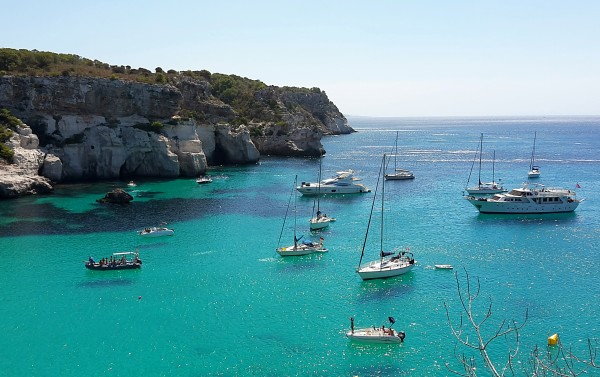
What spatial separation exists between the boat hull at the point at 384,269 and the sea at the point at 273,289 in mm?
551

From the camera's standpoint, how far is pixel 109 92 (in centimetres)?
9575

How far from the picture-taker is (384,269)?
43.9 meters

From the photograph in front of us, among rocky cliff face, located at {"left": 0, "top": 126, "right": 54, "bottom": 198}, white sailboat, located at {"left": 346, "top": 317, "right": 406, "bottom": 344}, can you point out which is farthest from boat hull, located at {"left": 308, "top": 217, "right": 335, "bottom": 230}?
rocky cliff face, located at {"left": 0, "top": 126, "right": 54, "bottom": 198}

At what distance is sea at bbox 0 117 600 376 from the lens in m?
31.0

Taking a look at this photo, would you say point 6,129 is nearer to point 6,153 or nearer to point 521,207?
Answer: point 6,153

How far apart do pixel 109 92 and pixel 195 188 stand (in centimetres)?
2563

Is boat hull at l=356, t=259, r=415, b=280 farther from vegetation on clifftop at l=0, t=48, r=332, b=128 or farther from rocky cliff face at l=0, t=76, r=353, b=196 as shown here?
vegetation on clifftop at l=0, t=48, r=332, b=128

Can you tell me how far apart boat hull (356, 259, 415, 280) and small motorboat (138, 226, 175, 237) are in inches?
952

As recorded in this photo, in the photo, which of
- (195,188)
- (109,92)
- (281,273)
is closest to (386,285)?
(281,273)

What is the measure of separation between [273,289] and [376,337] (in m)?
11.7

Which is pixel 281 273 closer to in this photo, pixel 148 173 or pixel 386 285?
pixel 386 285

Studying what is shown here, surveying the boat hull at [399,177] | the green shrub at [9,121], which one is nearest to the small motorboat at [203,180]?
the green shrub at [9,121]

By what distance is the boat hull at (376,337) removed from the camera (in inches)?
1266

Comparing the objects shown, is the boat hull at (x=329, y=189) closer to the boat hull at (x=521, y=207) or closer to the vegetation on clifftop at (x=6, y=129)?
the boat hull at (x=521, y=207)
